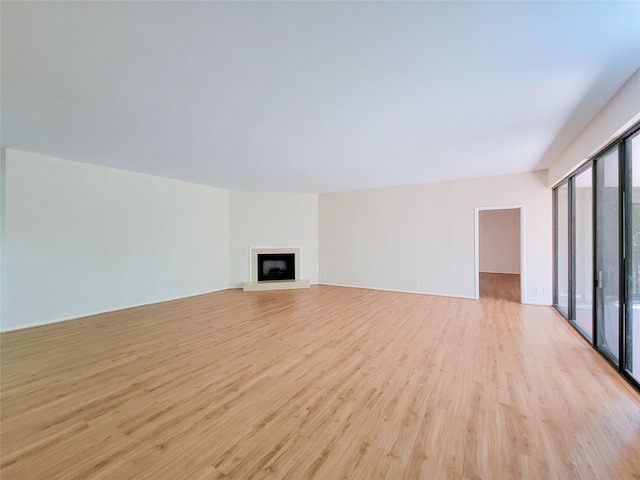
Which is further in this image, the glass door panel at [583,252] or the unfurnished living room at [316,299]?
the glass door panel at [583,252]

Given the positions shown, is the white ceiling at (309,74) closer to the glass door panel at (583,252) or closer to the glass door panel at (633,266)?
the glass door panel at (633,266)

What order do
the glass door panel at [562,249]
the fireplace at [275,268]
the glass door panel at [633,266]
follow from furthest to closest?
the fireplace at [275,268], the glass door panel at [562,249], the glass door panel at [633,266]

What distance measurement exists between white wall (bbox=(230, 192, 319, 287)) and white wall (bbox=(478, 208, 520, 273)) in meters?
6.23

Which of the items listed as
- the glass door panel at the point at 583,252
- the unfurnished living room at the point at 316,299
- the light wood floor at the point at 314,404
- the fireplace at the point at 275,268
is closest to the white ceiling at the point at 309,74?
the unfurnished living room at the point at 316,299

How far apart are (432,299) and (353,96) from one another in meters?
4.70

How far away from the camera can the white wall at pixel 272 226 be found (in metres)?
7.24

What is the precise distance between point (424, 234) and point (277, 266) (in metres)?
4.13

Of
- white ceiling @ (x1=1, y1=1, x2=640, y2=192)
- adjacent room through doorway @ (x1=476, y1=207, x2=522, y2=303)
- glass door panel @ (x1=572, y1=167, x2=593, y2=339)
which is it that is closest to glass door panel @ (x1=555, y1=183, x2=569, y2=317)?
glass door panel @ (x1=572, y1=167, x2=593, y2=339)

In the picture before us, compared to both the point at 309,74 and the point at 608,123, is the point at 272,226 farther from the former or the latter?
the point at 608,123

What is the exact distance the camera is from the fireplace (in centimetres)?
718

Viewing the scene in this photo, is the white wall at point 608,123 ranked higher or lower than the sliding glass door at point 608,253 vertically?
higher

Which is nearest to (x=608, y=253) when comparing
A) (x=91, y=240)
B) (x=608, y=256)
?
(x=608, y=256)

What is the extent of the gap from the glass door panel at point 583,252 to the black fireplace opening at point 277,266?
19.5ft

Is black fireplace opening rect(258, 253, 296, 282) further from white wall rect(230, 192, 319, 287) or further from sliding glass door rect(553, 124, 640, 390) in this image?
sliding glass door rect(553, 124, 640, 390)
